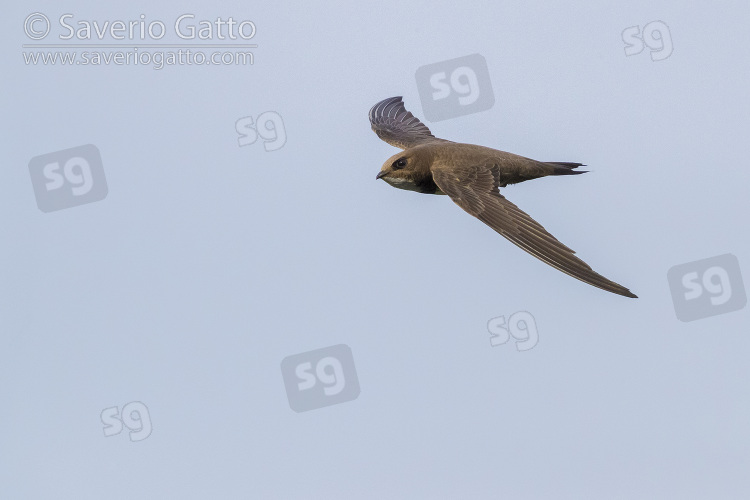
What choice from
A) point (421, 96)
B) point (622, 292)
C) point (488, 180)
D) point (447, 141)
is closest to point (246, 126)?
point (421, 96)

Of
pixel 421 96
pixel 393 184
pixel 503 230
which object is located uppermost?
pixel 421 96

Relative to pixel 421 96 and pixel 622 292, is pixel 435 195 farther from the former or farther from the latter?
pixel 622 292

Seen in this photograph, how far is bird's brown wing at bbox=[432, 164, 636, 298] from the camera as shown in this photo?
1085 centimetres

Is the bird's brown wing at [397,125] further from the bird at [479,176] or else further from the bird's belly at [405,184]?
the bird's belly at [405,184]

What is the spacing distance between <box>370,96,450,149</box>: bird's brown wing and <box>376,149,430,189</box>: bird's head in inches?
51.7

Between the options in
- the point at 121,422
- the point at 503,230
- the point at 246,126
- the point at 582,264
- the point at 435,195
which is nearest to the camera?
the point at 582,264

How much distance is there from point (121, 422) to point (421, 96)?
7.64 m

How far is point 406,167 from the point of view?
43.3ft

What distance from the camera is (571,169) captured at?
13344mm

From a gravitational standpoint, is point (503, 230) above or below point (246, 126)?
below

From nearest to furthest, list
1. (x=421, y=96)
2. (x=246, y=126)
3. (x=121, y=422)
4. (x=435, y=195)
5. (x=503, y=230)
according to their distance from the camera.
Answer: (x=503, y=230), (x=435, y=195), (x=421, y=96), (x=246, y=126), (x=121, y=422)

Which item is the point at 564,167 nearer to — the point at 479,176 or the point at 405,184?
the point at 479,176

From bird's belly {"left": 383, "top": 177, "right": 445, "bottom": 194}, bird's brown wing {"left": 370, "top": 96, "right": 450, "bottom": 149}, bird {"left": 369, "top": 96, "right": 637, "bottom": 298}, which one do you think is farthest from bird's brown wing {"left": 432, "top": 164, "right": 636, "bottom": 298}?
bird's brown wing {"left": 370, "top": 96, "right": 450, "bottom": 149}

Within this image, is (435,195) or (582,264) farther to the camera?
(435,195)
